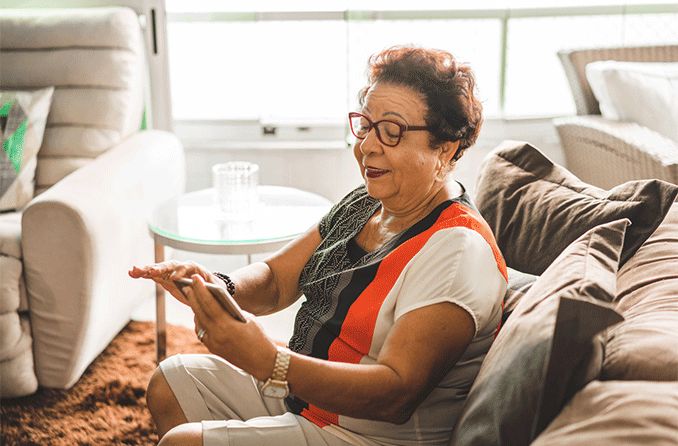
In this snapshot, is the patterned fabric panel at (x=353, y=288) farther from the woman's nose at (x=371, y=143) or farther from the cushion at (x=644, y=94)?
the cushion at (x=644, y=94)

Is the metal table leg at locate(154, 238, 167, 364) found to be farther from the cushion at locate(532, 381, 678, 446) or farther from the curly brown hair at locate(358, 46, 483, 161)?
the cushion at locate(532, 381, 678, 446)

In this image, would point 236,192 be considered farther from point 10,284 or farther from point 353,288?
point 353,288

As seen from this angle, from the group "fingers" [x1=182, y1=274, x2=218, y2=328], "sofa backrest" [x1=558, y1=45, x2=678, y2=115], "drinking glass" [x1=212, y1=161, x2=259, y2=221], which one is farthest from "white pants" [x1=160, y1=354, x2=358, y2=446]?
"sofa backrest" [x1=558, y1=45, x2=678, y2=115]

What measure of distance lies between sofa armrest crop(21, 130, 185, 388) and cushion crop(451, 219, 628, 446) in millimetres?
1339

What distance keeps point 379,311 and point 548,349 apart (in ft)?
1.29

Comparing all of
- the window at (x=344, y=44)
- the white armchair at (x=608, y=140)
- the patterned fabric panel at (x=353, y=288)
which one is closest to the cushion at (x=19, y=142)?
the window at (x=344, y=44)

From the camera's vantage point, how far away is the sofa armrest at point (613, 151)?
2127mm

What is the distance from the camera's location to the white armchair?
216 cm

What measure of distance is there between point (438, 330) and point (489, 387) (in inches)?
6.1

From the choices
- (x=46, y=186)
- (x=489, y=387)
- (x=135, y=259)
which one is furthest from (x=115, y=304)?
(x=489, y=387)

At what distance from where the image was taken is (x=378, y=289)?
1.29 meters

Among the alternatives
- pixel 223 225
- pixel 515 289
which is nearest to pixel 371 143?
pixel 515 289

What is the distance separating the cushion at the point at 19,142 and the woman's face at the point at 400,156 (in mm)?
1497

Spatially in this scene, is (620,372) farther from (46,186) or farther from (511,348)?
(46,186)
